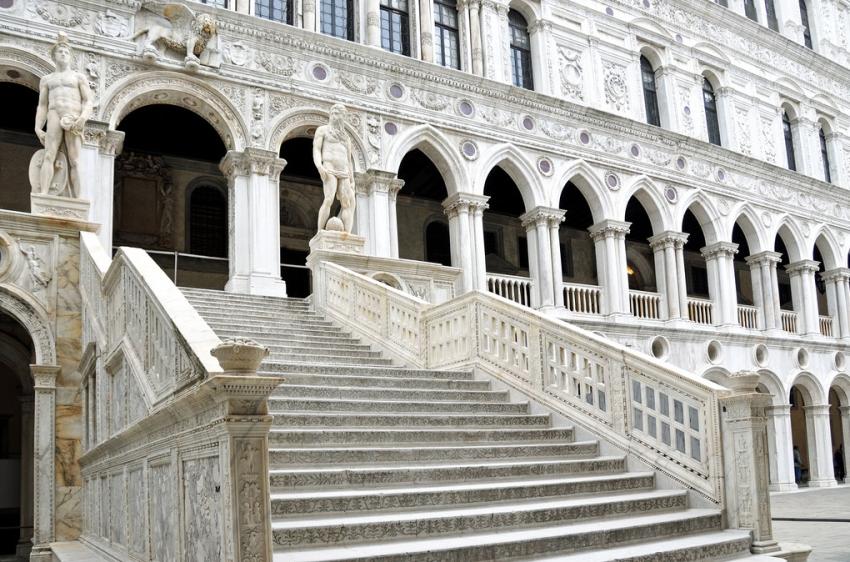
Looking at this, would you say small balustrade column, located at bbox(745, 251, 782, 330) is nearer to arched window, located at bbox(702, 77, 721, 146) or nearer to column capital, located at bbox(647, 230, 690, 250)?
arched window, located at bbox(702, 77, 721, 146)

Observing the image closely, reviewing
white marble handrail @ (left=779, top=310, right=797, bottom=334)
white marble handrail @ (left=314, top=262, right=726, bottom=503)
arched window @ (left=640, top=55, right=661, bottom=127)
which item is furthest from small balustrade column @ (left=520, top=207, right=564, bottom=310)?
white marble handrail @ (left=779, top=310, right=797, bottom=334)

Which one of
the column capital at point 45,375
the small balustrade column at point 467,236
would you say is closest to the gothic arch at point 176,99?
the small balustrade column at point 467,236

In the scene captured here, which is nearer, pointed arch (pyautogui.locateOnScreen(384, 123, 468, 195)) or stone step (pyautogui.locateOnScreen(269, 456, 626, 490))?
stone step (pyautogui.locateOnScreen(269, 456, 626, 490))

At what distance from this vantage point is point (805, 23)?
29672 millimetres

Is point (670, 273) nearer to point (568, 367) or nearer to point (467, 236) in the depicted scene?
point (467, 236)

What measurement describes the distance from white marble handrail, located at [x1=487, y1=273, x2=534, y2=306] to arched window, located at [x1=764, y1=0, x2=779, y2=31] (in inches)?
599

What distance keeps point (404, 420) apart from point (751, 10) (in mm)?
24885

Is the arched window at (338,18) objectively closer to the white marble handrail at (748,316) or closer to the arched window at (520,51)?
the arched window at (520,51)

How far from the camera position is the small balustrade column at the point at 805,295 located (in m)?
25.1

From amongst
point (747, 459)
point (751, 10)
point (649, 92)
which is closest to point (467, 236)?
point (649, 92)

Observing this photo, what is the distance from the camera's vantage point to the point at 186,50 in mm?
15406

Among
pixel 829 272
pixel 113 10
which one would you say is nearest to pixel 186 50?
pixel 113 10

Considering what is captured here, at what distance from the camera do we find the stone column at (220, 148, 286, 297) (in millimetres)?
15406

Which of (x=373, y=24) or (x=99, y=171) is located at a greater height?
(x=373, y=24)
